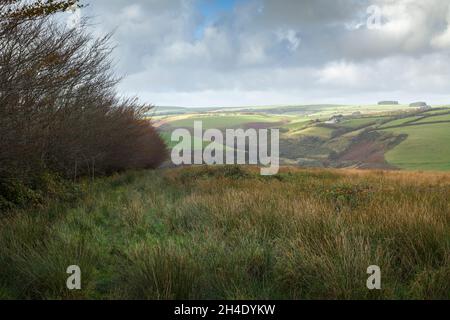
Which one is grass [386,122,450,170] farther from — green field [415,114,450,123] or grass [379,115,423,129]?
grass [379,115,423,129]

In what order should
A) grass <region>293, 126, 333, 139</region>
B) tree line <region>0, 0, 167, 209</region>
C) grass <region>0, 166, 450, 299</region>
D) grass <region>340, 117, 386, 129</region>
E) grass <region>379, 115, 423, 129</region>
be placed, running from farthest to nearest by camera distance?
1. grass <region>340, 117, 386, 129</region>
2. grass <region>293, 126, 333, 139</region>
3. grass <region>379, 115, 423, 129</region>
4. tree line <region>0, 0, 167, 209</region>
5. grass <region>0, 166, 450, 299</region>

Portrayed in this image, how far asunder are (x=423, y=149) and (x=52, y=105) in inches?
2861

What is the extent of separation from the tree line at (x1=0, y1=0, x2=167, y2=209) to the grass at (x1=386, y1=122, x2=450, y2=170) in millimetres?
50489

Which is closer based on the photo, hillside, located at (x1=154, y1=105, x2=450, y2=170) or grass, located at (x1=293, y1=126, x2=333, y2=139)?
hillside, located at (x1=154, y1=105, x2=450, y2=170)

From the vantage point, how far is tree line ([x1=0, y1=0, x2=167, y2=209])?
6.01 m

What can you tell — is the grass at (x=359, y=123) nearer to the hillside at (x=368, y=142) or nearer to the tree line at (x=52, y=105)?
the hillside at (x=368, y=142)

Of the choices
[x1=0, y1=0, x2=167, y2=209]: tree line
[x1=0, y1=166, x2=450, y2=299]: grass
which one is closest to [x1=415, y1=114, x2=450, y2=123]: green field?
[x1=0, y1=0, x2=167, y2=209]: tree line

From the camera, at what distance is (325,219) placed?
5125 mm

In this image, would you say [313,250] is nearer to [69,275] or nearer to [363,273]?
[363,273]

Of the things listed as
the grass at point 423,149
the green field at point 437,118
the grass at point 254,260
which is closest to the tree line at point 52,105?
Result: the grass at point 254,260

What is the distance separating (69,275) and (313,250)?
2.42 meters

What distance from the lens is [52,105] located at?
8812 millimetres

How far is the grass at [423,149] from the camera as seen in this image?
6104cm

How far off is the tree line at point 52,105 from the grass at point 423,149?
166 ft
